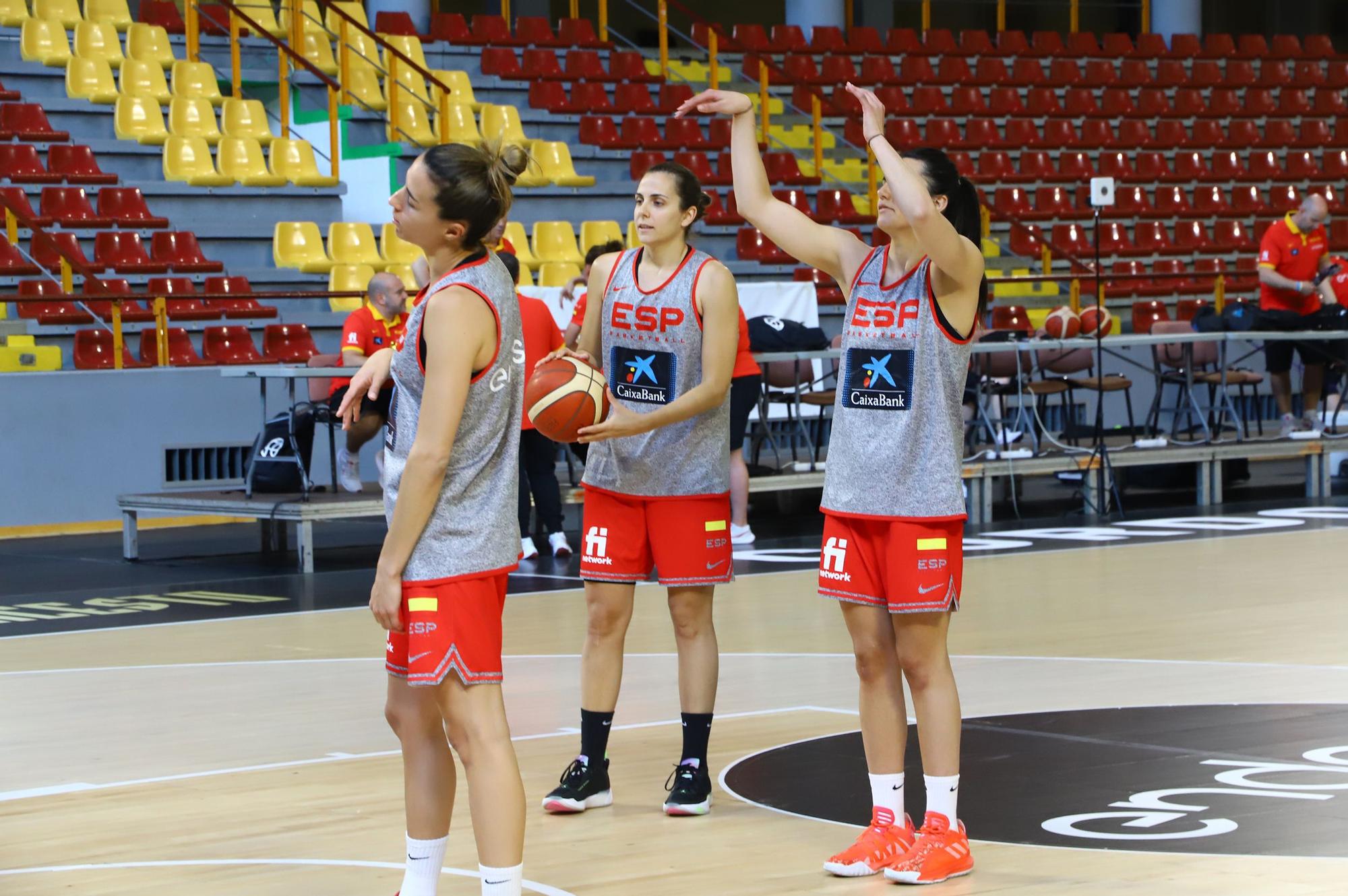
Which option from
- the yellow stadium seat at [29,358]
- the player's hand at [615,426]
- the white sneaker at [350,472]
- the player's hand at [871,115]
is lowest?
the white sneaker at [350,472]

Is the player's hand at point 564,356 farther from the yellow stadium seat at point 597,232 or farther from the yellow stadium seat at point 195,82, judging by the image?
the yellow stadium seat at point 195,82

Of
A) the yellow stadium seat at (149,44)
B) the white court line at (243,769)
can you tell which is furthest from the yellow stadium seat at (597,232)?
the white court line at (243,769)

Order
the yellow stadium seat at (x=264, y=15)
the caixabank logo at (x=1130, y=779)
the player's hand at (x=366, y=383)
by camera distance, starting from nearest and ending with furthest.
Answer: the player's hand at (x=366, y=383)
the caixabank logo at (x=1130, y=779)
the yellow stadium seat at (x=264, y=15)

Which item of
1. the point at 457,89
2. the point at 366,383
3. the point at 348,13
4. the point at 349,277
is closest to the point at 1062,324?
the point at 349,277

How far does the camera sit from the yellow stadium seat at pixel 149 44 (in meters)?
17.2

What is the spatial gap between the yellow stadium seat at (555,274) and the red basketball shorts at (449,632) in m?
12.9

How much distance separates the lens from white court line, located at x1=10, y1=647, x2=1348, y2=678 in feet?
23.0

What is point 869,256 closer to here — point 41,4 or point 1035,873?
point 1035,873

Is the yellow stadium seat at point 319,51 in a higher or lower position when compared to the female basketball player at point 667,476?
higher

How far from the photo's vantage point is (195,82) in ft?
55.6

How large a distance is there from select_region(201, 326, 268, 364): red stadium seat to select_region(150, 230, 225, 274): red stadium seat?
96 cm

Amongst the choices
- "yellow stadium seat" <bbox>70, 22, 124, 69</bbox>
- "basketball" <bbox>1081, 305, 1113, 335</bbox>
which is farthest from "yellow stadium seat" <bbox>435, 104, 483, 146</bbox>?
"basketball" <bbox>1081, 305, 1113, 335</bbox>

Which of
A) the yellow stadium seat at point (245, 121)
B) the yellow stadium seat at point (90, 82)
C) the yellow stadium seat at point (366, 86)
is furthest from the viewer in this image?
the yellow stadium seat at point (366, 86)

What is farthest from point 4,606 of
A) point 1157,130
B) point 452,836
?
point 1157,130
